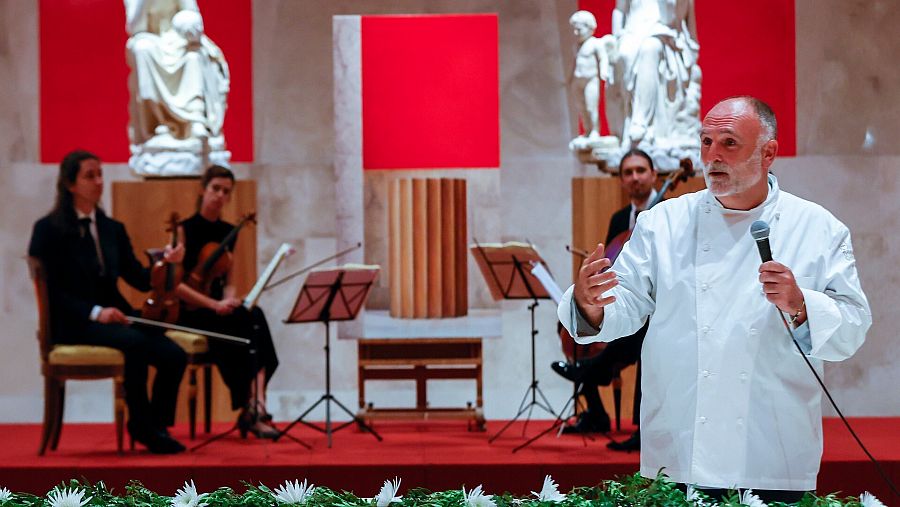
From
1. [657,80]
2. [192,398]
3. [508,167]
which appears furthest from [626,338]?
[508,167]

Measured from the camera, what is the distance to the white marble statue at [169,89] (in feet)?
22.9

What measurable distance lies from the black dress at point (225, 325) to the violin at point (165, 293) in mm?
276

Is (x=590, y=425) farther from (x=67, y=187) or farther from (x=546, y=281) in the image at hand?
(x=67, y=187)

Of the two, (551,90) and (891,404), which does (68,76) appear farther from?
(891,404)

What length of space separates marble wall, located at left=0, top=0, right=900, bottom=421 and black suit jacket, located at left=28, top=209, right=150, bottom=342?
2.26 meters

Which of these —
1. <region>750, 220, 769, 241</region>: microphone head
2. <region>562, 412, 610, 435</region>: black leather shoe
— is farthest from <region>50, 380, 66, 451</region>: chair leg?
<region>750, 220, 769, 241</region>: microphone head

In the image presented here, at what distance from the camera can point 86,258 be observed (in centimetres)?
599

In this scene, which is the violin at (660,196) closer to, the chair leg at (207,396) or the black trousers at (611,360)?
the black trousers at (611,360)

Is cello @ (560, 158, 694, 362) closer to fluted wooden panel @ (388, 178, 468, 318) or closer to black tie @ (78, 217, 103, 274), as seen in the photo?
black tie @ (78, 217, 103, 274)

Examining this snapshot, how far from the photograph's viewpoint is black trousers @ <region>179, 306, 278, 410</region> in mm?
6336

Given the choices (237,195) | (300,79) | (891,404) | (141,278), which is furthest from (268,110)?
(891,404)

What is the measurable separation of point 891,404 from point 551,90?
3192 mm

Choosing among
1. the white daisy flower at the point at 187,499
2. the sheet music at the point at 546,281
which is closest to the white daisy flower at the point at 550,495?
the white daisy flower at the point at 187,499

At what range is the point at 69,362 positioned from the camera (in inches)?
231
